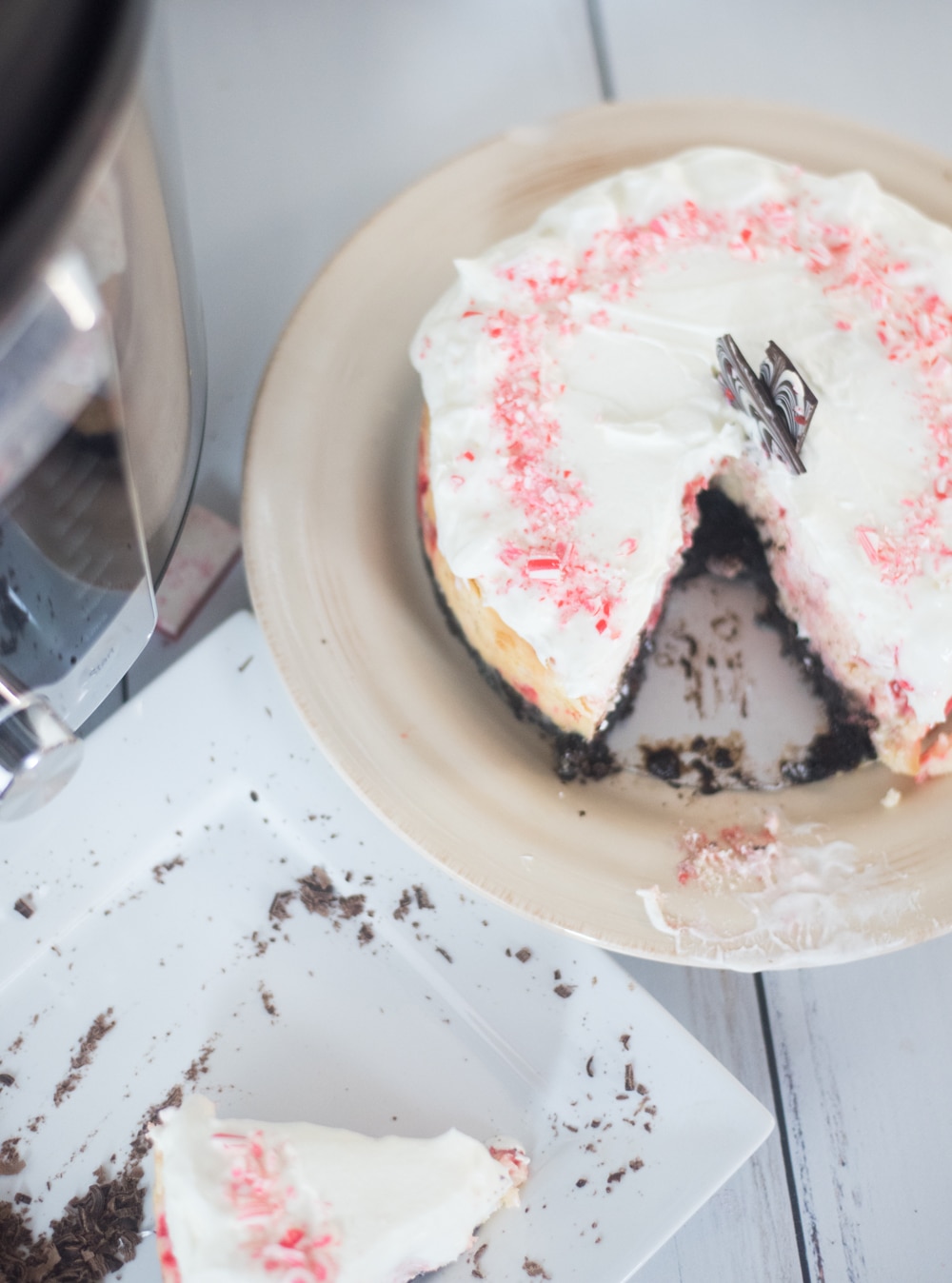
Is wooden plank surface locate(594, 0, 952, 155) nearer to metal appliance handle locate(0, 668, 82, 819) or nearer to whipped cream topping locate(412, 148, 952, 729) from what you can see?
whipped cream topping locate(412, 148, 952, 729)

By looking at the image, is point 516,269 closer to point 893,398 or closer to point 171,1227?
point 893,398

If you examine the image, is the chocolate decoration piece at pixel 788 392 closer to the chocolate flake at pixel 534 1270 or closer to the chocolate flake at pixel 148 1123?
the chocolate flake at pixel 534 1270

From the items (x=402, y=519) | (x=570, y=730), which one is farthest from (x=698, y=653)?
(x=402, y=519)

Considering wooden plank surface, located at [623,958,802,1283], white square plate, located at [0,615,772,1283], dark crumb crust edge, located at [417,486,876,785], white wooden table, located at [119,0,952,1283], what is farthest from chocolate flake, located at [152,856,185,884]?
wooden plank surface, located at [623,958,802,1283]

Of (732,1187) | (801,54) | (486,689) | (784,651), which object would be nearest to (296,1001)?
(486,689)

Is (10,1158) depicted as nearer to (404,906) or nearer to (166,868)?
(166,868)

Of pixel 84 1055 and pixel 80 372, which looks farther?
pixel 84 1055
